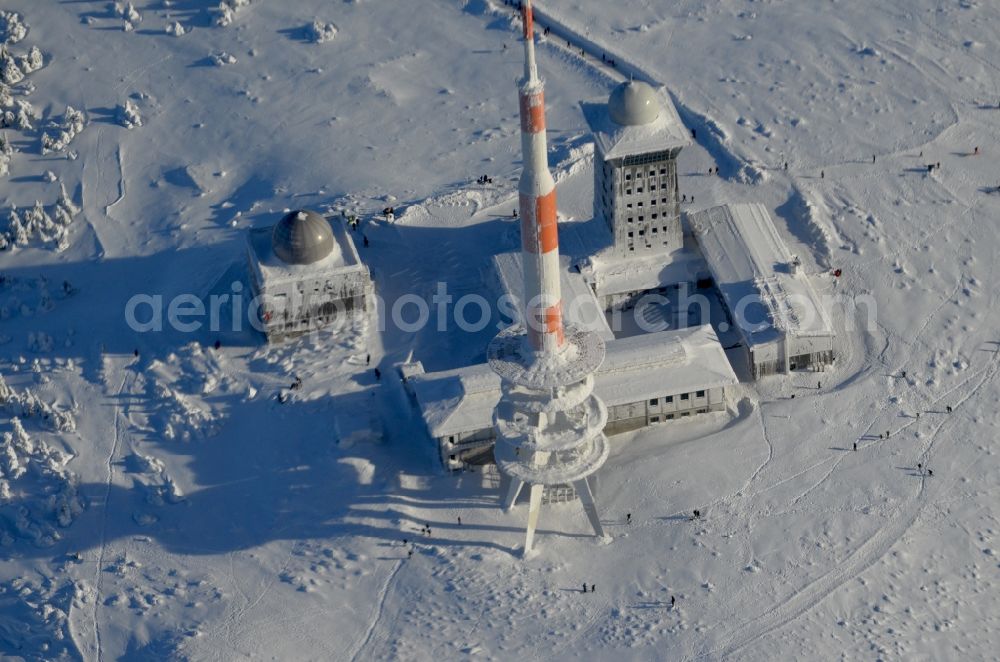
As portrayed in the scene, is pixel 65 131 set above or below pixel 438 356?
above

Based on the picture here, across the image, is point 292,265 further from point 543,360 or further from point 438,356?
point 543,360

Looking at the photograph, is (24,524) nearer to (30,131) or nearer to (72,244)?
(72,244)

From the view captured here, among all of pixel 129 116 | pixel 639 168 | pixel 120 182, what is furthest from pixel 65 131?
pixel 639 168

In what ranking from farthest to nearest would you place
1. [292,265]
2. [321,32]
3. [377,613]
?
[321,32]
[292,265]
[377,613]

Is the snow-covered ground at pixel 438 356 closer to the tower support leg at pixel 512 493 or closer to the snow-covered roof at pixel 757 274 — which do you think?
the tower support leg at pixel 512 493

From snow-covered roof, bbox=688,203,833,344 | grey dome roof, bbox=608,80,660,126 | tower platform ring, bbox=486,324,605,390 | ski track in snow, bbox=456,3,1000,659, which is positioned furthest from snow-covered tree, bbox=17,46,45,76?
ski track in snow, bbox=456,3,1000,659

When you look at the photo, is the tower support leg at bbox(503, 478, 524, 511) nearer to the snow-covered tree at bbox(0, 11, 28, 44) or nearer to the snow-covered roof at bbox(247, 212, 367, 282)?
the snow-covered roof at bbox(247, 212, 367, 282)

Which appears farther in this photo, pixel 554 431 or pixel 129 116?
pixel 129 116
